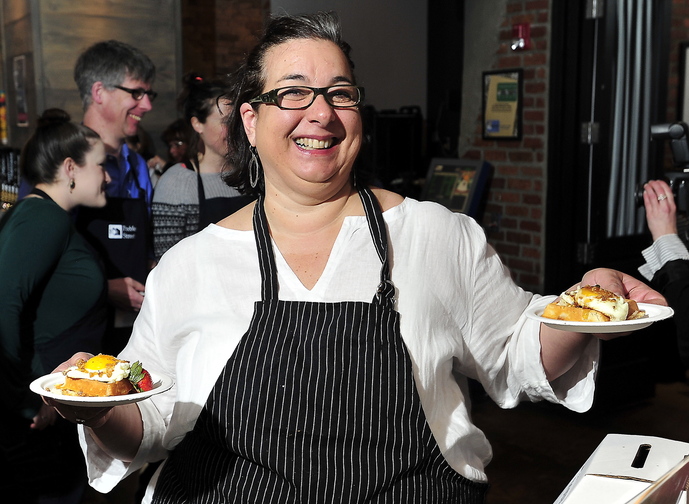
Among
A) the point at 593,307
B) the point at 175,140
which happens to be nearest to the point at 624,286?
the point at 593,307

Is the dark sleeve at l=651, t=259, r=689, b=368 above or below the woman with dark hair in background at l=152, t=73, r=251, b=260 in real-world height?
below

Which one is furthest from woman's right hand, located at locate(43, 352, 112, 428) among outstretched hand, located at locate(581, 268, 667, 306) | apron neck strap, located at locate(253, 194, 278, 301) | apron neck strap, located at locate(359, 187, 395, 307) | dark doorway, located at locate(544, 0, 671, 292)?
dark doorway, located at locate(544, 0, 671, 292)

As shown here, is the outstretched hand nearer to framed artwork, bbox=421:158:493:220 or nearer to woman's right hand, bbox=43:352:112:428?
woman's right hand, bbox=43:352:112:428

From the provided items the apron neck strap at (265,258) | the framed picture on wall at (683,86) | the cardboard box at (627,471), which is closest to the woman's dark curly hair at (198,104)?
the apron neck strap at (265,258)

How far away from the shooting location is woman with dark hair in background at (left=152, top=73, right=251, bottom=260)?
9.70 feet

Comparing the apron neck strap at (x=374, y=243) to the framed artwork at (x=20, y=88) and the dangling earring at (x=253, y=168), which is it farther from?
the framed artwork at (x=20, y=88)

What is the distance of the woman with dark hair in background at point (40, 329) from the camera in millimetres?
2322

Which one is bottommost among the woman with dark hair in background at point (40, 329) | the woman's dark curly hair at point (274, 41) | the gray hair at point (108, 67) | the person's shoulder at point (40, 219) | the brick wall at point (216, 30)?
the woman with dark hair in background at point (40, 329)

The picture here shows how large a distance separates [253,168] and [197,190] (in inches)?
54.4

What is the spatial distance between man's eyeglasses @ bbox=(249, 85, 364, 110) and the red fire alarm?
3369 mm

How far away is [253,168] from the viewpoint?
5.48ft

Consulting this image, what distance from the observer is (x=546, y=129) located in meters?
4.51

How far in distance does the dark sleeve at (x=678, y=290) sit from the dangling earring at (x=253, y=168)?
1.29 m

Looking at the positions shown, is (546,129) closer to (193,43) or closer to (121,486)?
(121,486)
